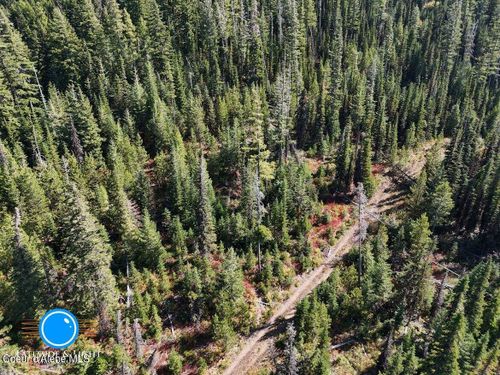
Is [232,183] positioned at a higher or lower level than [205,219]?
lower

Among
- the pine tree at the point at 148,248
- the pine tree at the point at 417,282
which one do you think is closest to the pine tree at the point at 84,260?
the pine tree at the point at 148,248

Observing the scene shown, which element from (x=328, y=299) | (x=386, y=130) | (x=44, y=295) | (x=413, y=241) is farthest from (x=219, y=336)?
(x=386, y=130)

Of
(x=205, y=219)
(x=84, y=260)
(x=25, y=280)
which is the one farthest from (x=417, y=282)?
(x=25, y=280)

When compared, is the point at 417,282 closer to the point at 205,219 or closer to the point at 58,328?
the point at 205,219

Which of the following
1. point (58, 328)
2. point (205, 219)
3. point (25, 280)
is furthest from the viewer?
point (205, 219)

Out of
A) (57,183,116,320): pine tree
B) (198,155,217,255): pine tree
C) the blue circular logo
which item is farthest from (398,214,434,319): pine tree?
the blue circular logo

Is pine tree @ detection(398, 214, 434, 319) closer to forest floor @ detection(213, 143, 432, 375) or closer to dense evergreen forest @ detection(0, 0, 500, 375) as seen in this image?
dense evergreen forest @ detection(0, 0, 500, 375)
